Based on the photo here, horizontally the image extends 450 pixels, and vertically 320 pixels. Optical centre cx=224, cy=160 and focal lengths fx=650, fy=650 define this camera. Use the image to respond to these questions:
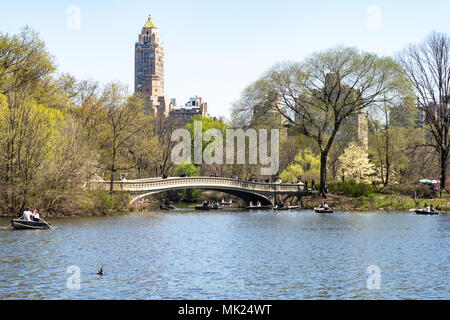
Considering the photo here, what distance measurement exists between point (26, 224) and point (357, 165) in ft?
166

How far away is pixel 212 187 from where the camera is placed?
7156cm

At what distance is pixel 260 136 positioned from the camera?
234ft

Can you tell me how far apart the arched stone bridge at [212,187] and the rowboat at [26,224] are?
12217 millimetres

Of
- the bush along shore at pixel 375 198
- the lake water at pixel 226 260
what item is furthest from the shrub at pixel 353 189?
the lake water at pixel 226 260

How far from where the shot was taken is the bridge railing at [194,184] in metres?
61.4

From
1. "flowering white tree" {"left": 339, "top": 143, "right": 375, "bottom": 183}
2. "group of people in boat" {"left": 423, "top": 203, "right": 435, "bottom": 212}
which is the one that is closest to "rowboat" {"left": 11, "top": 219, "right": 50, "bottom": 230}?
"group of people in boat" {"left": 423, "top": 203, "right": 435, "bottom": 212}

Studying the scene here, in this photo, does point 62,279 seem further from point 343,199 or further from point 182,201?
point 182,201

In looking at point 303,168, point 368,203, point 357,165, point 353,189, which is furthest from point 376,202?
point 303,168

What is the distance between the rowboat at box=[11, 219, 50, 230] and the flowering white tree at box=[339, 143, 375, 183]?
48.5 m

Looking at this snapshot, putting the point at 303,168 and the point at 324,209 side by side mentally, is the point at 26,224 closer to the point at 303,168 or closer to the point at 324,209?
the point at 324,209

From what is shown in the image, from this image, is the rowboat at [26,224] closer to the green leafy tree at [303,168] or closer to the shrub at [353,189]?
the shrub at [353,189]

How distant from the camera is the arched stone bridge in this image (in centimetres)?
6244

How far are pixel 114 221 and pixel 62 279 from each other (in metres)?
24.7

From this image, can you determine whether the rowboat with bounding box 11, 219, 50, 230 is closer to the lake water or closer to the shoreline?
the lake water
